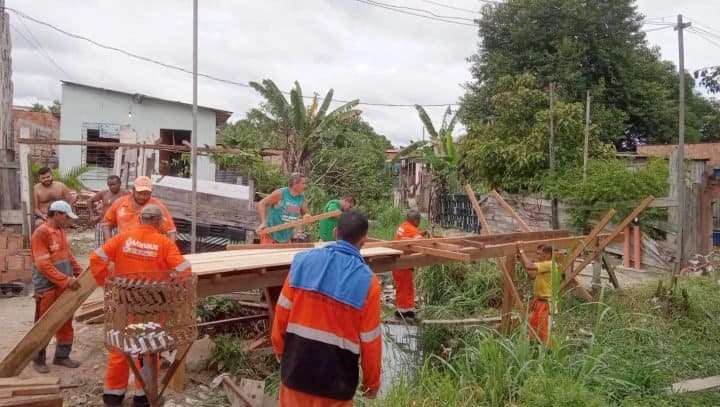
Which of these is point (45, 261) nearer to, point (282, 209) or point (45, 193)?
point (282, 209)

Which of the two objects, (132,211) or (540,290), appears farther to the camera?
(540,290)

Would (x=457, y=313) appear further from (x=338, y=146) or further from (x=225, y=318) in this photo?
(x=338, y=146)

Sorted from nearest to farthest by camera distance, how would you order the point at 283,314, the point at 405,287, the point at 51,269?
the point at 283,314 < the point at 51,269 < the point at 405,287

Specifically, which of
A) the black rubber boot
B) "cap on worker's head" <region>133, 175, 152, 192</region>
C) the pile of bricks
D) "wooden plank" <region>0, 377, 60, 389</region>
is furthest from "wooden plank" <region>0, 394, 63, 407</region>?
the pile of bricks

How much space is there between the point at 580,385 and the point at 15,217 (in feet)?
28.0

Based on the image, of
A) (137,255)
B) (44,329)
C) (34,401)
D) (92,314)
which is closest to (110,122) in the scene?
(92,314)

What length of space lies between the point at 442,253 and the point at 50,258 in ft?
11.0

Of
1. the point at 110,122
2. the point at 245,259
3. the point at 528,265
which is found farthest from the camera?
the point at 110,122

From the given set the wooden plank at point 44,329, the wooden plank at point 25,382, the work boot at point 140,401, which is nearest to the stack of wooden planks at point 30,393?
the wooden plank at point 25,382

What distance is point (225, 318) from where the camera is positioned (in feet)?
20.3

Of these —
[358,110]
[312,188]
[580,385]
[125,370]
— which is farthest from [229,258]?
[358,110]

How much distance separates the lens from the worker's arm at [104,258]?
3.92 meters

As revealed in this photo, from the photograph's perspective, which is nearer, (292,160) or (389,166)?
(292,160)

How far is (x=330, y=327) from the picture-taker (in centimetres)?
272
